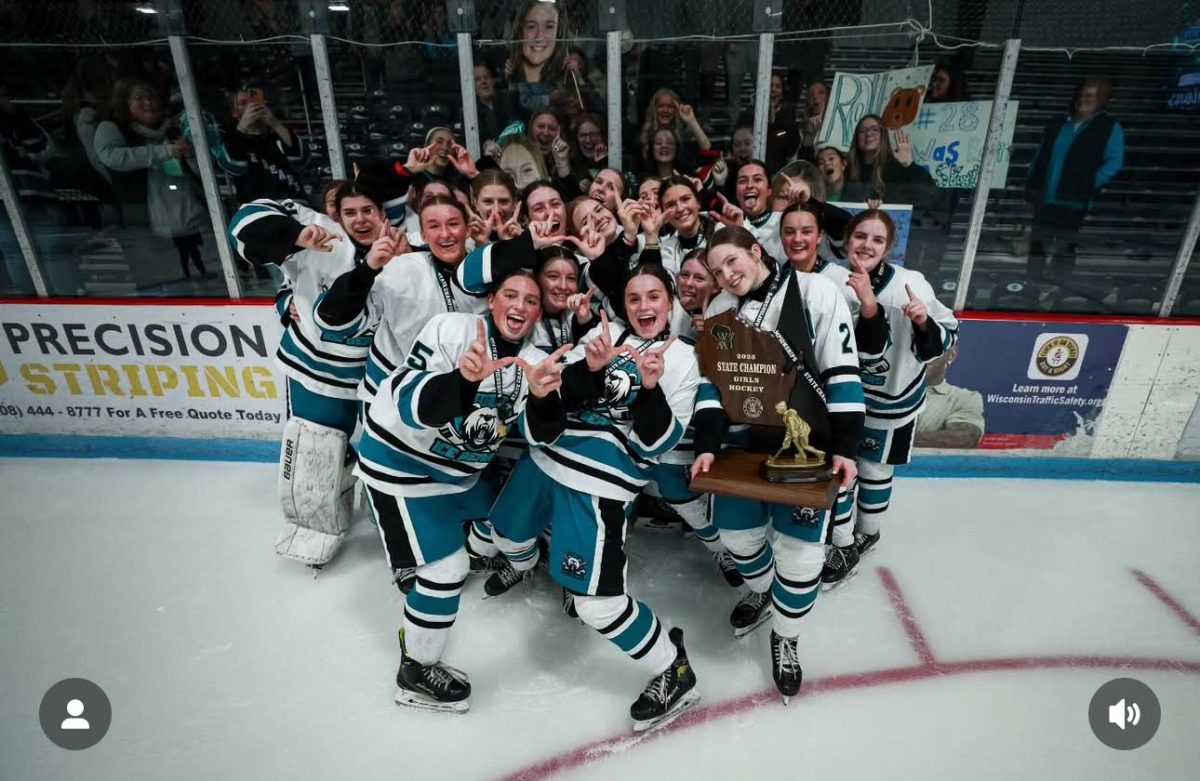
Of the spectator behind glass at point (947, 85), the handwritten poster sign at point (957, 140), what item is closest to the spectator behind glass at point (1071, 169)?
the handwritten poster sign at point (957, 140)

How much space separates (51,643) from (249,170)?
212cm

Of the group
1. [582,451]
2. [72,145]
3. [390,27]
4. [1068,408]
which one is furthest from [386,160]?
[1068,408]

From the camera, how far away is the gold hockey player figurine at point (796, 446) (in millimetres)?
1820

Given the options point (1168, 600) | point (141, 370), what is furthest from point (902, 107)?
point (141, 370)

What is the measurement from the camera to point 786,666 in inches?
81.0

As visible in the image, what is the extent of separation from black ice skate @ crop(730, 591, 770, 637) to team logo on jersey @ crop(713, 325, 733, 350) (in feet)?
3.03

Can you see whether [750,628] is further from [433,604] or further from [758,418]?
[433,604]

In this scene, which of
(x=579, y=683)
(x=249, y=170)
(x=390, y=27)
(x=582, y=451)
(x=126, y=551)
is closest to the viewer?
(x=582, y=451)

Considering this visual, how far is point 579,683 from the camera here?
214 centimetres

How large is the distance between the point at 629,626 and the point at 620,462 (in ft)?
1.50

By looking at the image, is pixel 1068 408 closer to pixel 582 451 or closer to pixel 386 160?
pixel 582 451

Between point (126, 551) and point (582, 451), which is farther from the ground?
point (582, 451)

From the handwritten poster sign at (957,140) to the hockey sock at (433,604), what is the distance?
103 inches

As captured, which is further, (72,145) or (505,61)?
(72,145)
